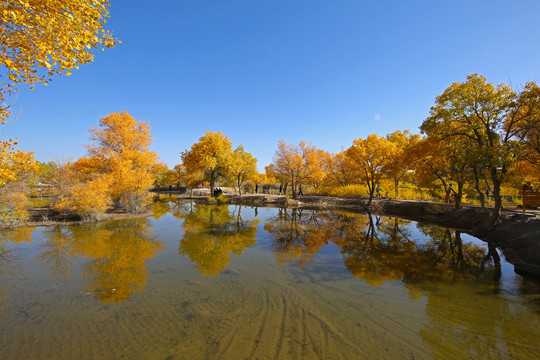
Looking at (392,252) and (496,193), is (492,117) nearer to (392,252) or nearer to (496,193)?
(496,193)

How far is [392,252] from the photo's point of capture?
36.7 feet

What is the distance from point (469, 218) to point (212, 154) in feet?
104

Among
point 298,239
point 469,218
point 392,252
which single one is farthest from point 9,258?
point 469,218

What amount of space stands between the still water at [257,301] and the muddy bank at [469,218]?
0.91m

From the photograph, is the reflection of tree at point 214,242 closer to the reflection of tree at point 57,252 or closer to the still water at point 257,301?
the still water at point 257,301

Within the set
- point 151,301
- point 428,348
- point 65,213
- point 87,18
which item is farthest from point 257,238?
point 65,213

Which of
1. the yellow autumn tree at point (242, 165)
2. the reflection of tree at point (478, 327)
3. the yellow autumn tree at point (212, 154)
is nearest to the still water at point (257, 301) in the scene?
the reflection of tree at point (478, 327)

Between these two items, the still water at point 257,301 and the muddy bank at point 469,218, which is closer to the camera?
the still water at point 257,301

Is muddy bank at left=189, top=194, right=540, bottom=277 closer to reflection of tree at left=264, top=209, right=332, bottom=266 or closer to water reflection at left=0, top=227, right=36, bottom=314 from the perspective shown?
reflection of tree at left=264, top=209, right=332, bottom=266

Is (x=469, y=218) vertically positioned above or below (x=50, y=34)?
below

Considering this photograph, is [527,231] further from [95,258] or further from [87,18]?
[95,258]

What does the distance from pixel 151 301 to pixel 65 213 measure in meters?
16.7

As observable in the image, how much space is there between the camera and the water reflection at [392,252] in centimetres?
854

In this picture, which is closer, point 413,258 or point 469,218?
point 413,258
